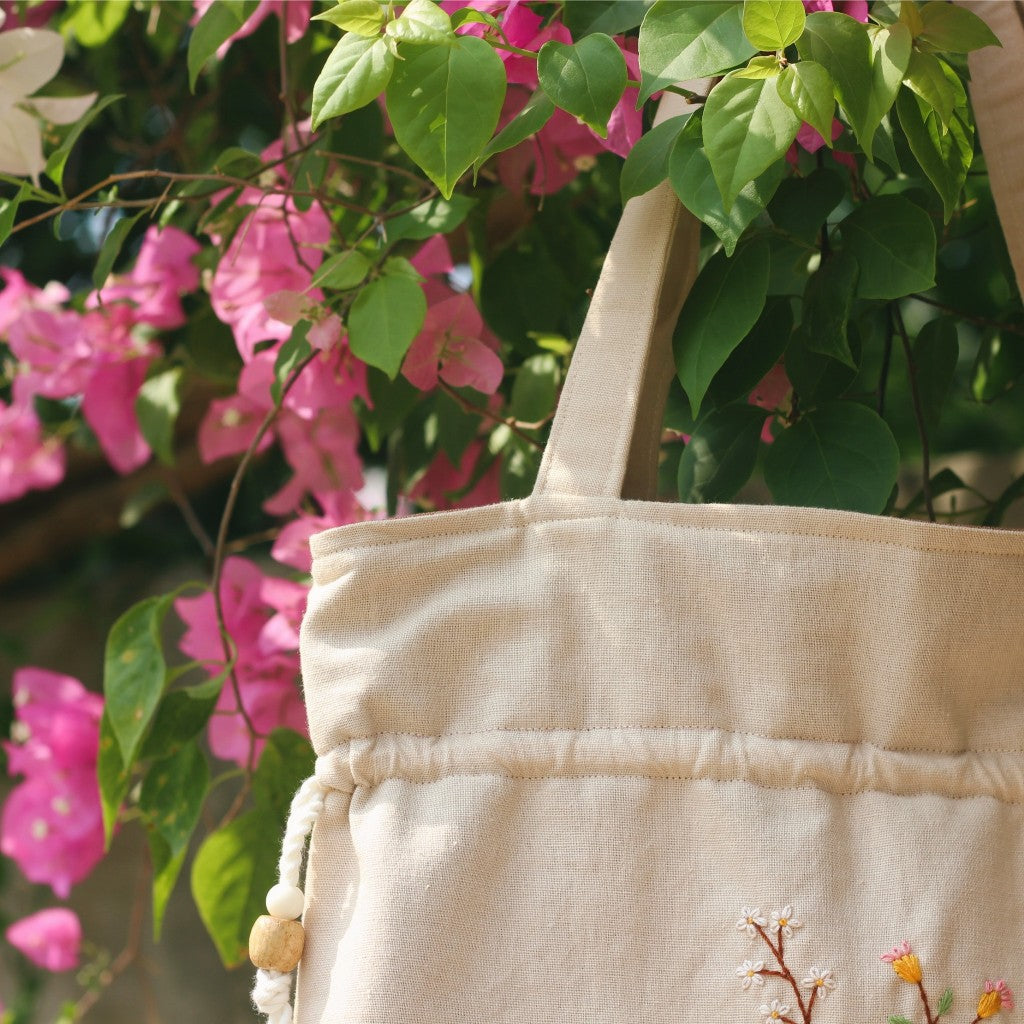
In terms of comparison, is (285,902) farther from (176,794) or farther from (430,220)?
(430,220)

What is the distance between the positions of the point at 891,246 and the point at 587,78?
0.15m

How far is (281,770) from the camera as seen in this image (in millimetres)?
625

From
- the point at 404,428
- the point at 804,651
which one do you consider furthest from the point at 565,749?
the point at 404,428

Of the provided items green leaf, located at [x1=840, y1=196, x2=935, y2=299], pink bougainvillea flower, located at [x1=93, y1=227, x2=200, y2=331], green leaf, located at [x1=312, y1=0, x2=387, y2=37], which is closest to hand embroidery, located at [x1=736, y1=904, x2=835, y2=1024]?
green leaf, located at [x1=840, y1=196, x2=935, y2=299]

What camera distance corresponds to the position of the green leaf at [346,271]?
53cm

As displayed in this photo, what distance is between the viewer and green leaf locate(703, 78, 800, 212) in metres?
0.37

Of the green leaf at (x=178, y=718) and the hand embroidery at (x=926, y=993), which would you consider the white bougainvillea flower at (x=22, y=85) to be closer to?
the green leaf at (x=178, y=718)

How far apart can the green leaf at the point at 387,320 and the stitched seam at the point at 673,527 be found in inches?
3.3

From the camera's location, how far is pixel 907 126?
1.36 ft

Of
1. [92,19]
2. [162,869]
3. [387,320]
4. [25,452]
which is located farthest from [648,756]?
[25,452]

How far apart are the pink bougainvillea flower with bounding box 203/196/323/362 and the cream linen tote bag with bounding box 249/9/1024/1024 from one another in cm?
22

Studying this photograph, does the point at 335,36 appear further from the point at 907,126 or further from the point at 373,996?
the point at 373,996

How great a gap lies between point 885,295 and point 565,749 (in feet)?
0.74

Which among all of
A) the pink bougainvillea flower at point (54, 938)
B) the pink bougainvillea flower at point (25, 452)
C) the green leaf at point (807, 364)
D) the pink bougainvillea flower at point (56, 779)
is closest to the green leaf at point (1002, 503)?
the green leaf at point (807, 364)
